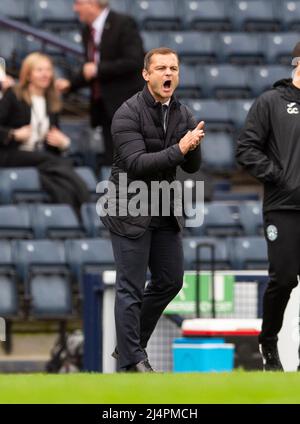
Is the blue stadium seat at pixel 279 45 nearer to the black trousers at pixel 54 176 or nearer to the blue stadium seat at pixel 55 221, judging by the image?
the black trousers at pixel 54 176

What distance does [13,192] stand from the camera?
14516 millimetres

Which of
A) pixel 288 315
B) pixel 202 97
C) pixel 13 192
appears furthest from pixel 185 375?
pixel 202 97

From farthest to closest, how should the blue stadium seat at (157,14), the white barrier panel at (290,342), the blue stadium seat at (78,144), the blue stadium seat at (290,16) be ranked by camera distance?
the blue stadium seat at (290,16) < the blue stadium seat at (157,14) < the blue stadium seat at (78,144) < the white barrier panel at (290,342)

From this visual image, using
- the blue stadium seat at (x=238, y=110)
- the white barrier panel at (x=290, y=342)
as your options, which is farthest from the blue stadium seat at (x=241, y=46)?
the white barrier panel at (x=290, y=342)

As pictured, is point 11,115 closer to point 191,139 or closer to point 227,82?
point 227,82

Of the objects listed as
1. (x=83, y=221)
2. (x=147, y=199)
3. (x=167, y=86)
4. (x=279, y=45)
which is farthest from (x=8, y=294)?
(x=279, y=45)

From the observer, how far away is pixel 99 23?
14.7m

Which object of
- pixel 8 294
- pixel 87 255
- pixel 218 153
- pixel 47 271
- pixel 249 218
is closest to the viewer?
pixel 8 294

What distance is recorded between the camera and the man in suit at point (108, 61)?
14.5 m

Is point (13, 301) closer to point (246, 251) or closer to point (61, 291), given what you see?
point (61, 291)

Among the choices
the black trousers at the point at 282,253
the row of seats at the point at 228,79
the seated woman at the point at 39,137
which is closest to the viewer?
the black trousers at the point at 282,253

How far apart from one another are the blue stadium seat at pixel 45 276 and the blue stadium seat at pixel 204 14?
486 cm

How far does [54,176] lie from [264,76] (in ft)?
11.0

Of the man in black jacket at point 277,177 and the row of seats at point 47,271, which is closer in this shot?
the man in black jacket at point 277,177
